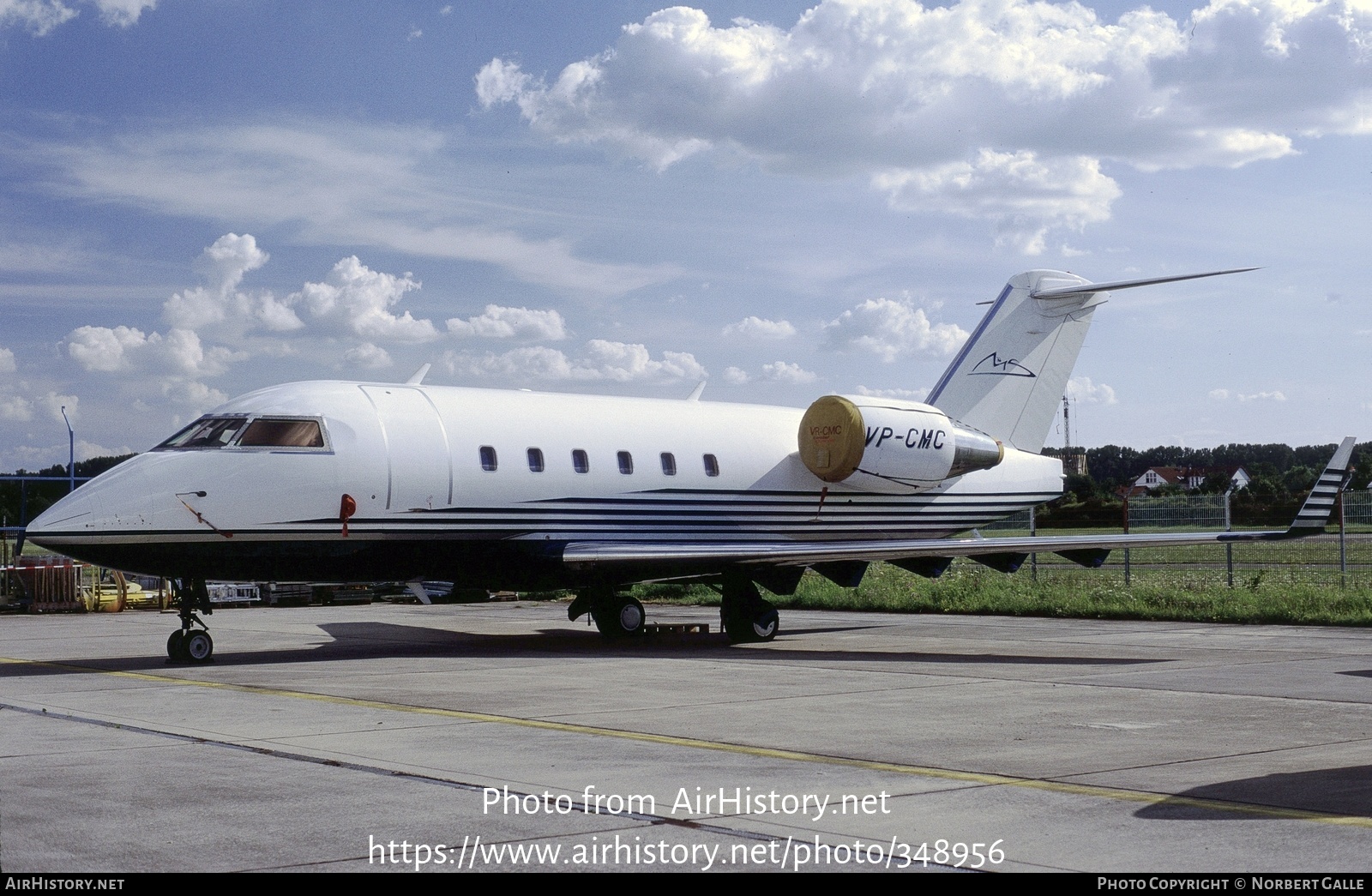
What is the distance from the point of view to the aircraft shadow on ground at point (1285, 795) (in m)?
7.10

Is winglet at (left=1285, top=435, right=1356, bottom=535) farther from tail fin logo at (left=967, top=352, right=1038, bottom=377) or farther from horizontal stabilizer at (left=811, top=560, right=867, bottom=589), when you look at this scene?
tail fin logo at (left=967, top=352, right=1038, bottom=377)

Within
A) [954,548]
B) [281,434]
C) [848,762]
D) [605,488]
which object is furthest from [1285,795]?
[605,488]

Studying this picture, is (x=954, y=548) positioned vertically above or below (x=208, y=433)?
below

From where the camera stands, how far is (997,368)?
24.7 meters

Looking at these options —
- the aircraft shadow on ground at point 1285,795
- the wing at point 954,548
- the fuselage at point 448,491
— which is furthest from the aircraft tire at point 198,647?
the aircraft shadow on ground at point 1285,795

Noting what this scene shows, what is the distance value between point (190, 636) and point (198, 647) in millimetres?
189

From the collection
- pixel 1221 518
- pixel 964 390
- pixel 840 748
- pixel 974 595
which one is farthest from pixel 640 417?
pixel 1221 518

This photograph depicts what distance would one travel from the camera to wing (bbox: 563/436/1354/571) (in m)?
16.3

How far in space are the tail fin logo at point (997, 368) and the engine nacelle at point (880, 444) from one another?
1.85 m

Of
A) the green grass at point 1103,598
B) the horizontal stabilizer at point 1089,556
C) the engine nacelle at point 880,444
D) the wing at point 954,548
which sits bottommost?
the green grass at point 1103,598

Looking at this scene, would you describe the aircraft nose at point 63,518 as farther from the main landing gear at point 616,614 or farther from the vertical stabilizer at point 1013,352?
the vertical stabilizer at point 1013,352

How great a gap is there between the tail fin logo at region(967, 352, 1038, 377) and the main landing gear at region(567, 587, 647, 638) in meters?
7.60

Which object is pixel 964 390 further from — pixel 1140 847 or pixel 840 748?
pixel 1140 847

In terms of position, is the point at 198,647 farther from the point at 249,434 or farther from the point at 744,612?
the point at 744,612
